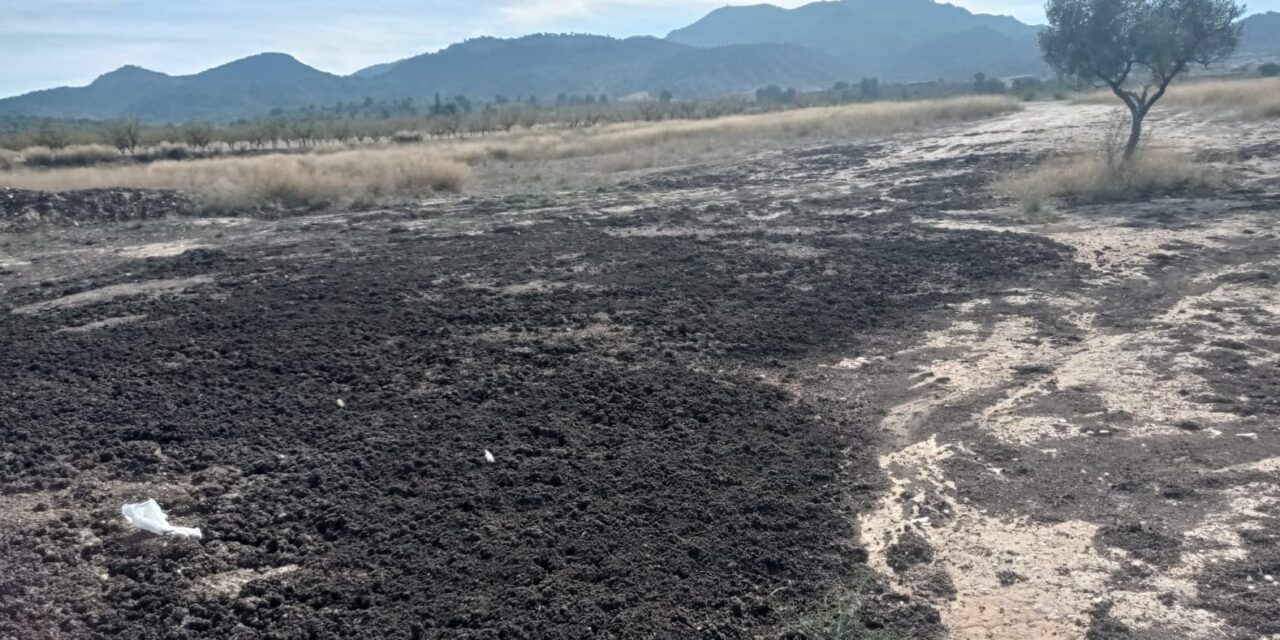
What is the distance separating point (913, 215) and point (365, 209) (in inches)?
494

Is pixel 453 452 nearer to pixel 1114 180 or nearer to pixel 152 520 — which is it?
pixel 152 520

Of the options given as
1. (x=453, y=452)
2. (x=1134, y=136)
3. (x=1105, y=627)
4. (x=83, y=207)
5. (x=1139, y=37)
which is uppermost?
(x=1139, y=37)

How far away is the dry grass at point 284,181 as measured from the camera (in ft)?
72.9

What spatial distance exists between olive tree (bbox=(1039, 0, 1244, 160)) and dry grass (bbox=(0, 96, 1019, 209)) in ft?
42.9

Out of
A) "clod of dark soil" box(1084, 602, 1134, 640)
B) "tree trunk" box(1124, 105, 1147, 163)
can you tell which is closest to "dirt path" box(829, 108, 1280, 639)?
"clod of dark soil" box(1084, 602, 1134, 640)

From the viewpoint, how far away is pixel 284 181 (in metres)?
22.8

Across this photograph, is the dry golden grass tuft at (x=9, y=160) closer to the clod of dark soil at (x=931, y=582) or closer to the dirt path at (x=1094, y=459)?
→ the dirt path at (x=1094, y=459)

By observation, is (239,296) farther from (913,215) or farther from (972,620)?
(913,215)

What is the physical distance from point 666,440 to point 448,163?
2056 centimetres

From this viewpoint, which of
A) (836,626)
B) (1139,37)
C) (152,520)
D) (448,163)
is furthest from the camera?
(448,163)

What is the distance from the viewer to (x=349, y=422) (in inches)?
293

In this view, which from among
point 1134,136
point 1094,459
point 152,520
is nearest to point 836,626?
point 1094,459

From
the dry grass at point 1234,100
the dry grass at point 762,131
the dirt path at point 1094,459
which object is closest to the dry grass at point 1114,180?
the dirt path at point 1094,459

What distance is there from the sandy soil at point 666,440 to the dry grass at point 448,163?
8.70 m
